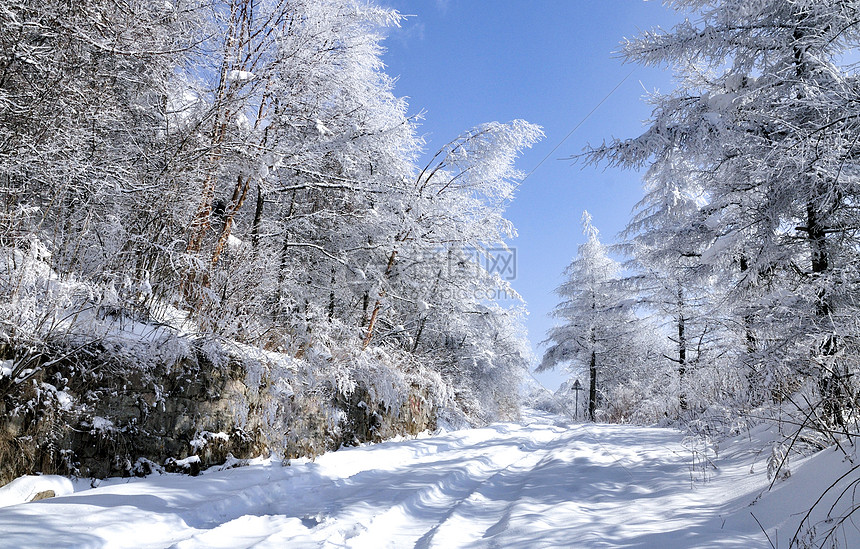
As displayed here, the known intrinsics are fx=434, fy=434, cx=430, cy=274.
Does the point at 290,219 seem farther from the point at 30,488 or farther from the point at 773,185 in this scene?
the point at 773,185

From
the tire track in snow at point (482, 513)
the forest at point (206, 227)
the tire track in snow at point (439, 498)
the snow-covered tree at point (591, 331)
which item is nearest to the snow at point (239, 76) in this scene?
the forest at point (206, 227)

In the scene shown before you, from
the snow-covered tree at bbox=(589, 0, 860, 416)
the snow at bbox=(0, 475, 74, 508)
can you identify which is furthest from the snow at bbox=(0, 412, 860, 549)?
the snow-covered tree at bbox=(589, 0, 860, 416)

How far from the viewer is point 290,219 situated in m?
8.76

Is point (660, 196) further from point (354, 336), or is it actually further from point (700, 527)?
point (700, 527)

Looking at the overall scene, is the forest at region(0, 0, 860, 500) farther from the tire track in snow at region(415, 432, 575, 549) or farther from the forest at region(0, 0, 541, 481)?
the tire track in snow at region(415, 432, 575, 549)

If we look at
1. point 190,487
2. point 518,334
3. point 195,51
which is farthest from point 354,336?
point 518,334

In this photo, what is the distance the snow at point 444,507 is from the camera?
2871 mm

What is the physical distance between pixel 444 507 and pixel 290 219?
21.2 feet

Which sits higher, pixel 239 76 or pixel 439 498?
pixel 239 76

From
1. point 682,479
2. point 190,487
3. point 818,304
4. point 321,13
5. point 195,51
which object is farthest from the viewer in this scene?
point 321,13

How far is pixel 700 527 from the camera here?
9.98 feet

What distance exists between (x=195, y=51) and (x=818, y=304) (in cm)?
897

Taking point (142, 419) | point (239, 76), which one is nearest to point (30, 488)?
point (142, 419)

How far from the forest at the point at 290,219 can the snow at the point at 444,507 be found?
53cm
